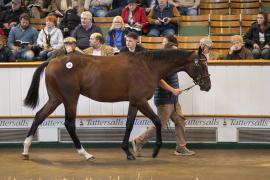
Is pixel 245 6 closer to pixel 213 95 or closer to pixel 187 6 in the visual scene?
pixel 187 6

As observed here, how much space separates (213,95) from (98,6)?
4609 millimetres

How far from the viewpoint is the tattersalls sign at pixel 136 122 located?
1230 cm

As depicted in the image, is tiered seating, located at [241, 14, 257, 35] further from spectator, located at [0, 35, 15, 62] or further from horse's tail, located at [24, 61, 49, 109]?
horse's tail, located at [24, 61, 49, 109]

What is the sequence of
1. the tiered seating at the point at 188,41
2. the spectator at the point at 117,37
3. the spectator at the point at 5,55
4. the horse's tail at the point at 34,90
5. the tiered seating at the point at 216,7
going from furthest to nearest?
the tiered seating at the point at 216,7 < the tiered seating at the point at 188,41 < the spectator at the point at 117,37 < the spectator at the point at 5,55 < the horse's tail at the point at 34,90

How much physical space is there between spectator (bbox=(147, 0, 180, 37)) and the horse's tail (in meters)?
4.00

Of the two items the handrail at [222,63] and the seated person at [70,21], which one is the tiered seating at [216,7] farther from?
the handrail at [222,63]

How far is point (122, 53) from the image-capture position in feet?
37.7

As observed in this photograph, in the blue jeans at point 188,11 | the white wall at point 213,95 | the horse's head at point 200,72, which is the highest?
the blue jeans at point 188,11

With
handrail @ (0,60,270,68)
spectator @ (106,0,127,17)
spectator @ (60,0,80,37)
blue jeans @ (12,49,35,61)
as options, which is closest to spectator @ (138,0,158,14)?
spectator @ (106,0,127,17)

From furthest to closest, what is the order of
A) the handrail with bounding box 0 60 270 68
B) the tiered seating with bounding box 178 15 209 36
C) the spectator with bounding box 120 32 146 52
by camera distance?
the tiered seating with bounding box 178 15 209 36
the handrail with bounding box 0 60 270 68
the spectator with bounding box 120 32 146 52

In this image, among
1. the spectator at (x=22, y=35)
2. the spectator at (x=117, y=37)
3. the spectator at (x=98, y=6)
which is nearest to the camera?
the spectator at (x=117, y=37)

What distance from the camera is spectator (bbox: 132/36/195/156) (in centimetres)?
1154

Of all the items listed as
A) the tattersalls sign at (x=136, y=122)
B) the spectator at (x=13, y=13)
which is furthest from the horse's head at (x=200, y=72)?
the spectator at (x=13, y=13)

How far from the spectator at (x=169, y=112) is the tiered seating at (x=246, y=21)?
3891mm
